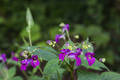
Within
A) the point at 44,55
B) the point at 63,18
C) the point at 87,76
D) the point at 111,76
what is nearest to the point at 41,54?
the point at 44,55

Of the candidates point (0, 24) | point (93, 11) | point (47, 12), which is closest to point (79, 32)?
point (93, 11)

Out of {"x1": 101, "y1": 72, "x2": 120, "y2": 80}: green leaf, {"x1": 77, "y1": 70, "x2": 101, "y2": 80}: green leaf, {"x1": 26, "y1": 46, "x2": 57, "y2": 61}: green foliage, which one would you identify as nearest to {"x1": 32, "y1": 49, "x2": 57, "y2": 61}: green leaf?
{"x1": 26, "y1": 46, "x2": 57, "y2": 61}: green foliage

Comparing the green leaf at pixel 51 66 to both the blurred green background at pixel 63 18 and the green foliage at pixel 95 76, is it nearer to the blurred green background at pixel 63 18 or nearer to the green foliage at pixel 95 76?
the green foliage at pixel 95 76

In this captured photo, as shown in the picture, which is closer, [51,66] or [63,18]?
[51,66]

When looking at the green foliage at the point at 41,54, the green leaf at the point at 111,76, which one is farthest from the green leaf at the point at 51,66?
the green leaf at the point at 111,76

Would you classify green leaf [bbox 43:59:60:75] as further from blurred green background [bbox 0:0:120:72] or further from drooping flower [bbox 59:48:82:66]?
blurred green background [bbox 0:0:120:72]

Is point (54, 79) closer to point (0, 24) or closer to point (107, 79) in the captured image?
point (107, 79)

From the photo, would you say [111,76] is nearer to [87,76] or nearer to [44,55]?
[87,76]

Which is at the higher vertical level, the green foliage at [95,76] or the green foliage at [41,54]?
the green foliage at [41,54]
